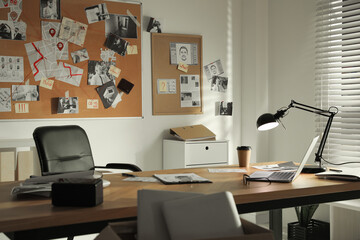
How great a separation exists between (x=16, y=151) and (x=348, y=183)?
247cm

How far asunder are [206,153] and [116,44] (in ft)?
4.36

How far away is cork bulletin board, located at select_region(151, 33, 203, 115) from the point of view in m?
4.30

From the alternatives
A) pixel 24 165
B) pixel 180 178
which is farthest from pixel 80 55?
pixel 180 178

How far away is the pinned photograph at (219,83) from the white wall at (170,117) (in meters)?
0.05

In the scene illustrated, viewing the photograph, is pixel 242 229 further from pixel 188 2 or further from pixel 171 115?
pixel 188 2

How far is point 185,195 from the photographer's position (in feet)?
3.89

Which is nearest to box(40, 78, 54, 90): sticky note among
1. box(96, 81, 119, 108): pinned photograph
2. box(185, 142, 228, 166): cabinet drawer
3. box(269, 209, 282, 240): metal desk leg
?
box(96, 81, 119, 108): pinned photograph

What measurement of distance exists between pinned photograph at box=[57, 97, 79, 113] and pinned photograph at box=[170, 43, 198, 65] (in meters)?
1.06

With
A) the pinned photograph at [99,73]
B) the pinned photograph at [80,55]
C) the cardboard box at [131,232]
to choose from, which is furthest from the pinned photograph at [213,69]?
the cardboard box at [131,232]

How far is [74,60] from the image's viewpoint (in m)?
3.90

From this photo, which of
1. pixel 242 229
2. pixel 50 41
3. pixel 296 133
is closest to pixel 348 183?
pixel 242 229

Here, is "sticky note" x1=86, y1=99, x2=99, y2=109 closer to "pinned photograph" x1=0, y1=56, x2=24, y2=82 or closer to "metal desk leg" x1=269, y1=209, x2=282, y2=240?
"pinned photograph" x1=0, y1=56, x2=24, y2=82

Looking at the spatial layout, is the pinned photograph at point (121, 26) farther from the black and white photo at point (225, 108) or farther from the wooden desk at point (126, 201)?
the wooden desk at point (126, 201)

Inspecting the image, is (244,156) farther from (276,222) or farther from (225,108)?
(225,108)
